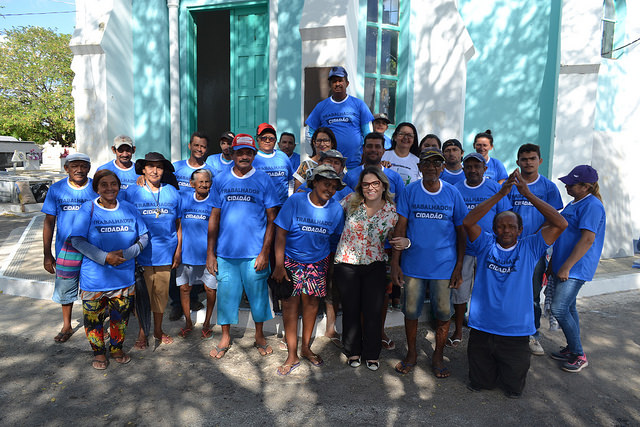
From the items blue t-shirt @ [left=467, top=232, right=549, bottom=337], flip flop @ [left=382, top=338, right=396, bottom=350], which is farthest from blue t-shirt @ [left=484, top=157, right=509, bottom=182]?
flip flop @ [left=382, top=338, right=396, bottom=350]

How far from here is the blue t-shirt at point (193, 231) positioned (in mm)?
4801

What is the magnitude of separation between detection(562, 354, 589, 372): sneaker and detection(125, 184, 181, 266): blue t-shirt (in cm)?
394

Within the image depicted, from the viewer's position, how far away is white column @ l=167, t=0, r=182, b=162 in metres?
8.57

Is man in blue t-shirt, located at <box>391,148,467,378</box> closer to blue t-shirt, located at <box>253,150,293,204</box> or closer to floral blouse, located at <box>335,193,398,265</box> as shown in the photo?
floral blouse, located at <box>335,193,398,265</box>

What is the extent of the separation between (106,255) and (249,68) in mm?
5602

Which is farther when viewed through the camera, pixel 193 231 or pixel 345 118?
pixel 345 118

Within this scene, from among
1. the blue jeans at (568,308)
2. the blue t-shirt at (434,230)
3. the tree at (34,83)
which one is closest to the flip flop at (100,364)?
the blue t-shirt at (434,230)

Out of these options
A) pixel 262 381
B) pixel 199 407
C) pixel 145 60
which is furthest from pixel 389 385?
pixel 145 60

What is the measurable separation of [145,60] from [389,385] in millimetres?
7715

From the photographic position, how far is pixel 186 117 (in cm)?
877

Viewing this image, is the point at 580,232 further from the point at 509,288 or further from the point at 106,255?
the point at 106,255

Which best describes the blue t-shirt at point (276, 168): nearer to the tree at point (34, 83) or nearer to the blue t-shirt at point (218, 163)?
the blue t-shirt at point (218, 163)

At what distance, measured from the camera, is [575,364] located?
13.7 feet

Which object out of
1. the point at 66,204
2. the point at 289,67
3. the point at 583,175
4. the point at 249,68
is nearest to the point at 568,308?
the point at 583,175
